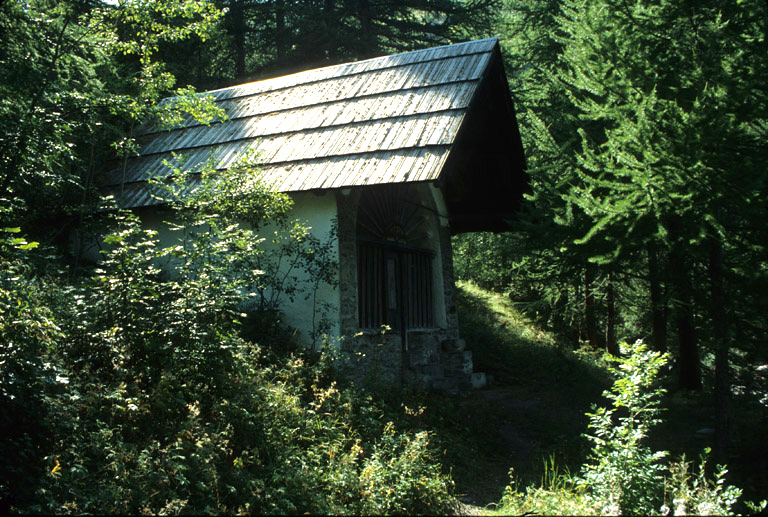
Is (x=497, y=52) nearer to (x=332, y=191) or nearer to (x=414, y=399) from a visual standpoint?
(x=332, y=191)

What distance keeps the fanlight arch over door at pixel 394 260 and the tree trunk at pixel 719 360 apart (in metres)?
4.58

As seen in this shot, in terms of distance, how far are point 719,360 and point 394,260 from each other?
536cm

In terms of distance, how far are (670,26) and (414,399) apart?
5.86 m

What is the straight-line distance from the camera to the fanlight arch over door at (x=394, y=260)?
9.61 m

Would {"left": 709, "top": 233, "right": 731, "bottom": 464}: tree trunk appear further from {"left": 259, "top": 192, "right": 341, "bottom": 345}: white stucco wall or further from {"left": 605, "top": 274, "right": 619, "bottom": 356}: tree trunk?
{"left": 605, "top": 274, "right": 619, "bottom": 356}: tree trunk

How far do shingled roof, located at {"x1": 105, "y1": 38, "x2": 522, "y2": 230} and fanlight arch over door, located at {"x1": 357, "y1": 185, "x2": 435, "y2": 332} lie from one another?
988 millimetres

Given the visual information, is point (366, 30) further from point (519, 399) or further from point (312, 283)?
point (519, 399)

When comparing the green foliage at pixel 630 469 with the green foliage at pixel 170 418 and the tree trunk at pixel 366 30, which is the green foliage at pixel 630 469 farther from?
the tree trunk at pixel 366 30

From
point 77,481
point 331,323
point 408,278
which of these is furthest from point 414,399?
point 77,481

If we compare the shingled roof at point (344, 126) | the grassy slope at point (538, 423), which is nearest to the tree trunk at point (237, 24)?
the shingled roof at point (344, 126)

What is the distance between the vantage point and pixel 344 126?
364 inches

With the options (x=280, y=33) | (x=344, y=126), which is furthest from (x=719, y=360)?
(x=280, y=33)

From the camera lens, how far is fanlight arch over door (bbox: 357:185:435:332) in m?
9.61

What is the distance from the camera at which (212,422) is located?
5219 mm
